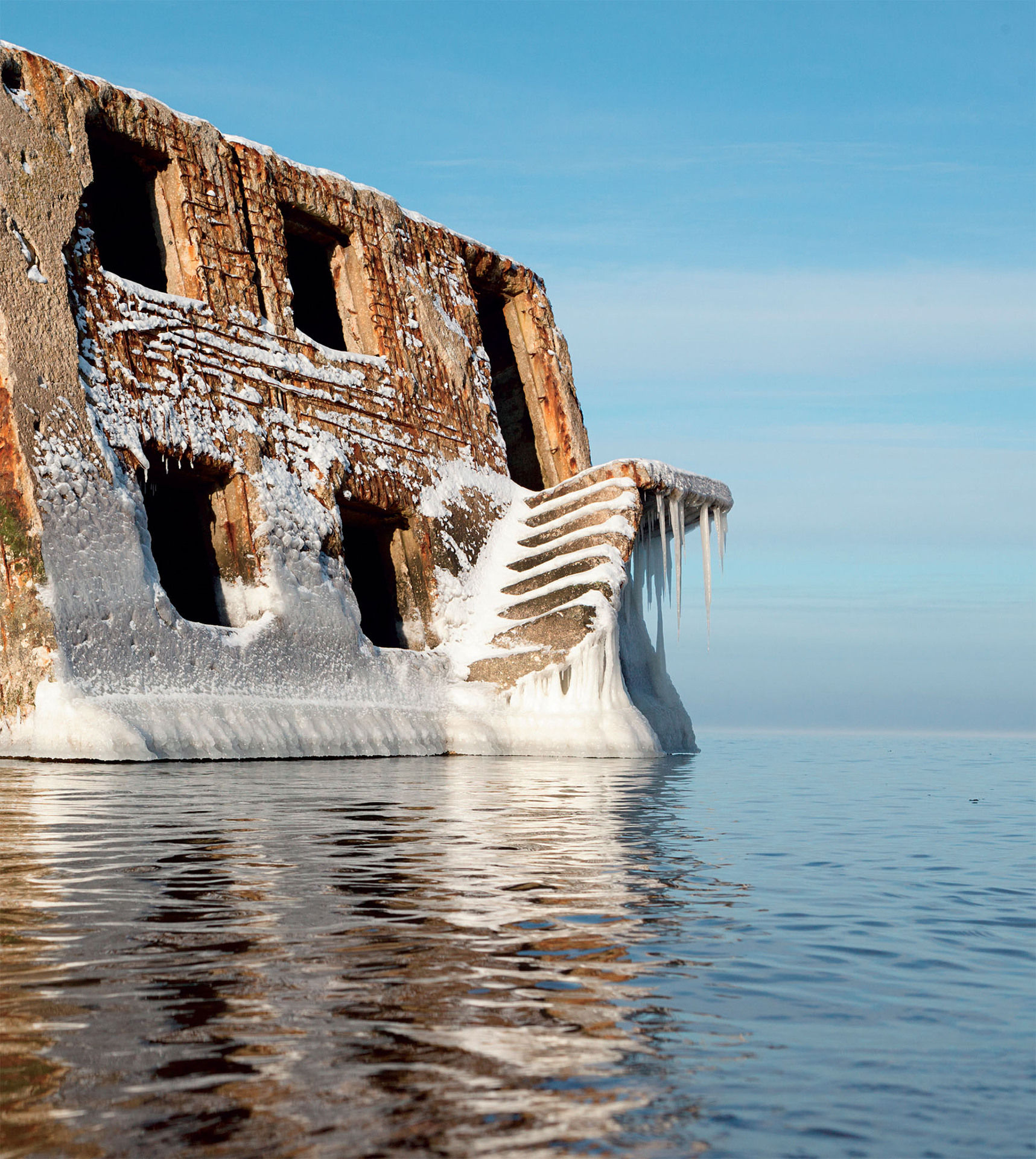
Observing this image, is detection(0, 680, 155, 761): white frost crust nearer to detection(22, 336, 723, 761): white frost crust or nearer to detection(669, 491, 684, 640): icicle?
detection(22, 336, 723, 761): white frost crust

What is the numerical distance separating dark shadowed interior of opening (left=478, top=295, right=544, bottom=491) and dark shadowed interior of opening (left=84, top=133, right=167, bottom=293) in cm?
509

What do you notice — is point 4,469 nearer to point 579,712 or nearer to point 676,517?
point 579,712

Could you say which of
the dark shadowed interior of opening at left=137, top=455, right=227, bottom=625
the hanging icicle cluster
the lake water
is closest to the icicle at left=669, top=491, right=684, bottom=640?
the hanging icicle cluster

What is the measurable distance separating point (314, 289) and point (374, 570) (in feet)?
13.8

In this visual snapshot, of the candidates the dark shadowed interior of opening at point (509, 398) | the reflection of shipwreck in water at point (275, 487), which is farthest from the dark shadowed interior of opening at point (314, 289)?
the dark shadowed interior of opening at point (509, 398)

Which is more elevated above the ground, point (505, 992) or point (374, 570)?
point (374, 570)

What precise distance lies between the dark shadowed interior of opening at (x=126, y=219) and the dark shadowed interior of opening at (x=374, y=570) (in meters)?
3.50

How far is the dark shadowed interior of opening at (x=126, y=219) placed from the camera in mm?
13516

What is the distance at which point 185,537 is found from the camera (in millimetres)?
14609

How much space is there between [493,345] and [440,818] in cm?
1388

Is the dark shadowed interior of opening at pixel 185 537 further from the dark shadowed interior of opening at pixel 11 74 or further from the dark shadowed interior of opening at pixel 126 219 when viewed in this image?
the dark shadowed interior of opening at pixel 11 74

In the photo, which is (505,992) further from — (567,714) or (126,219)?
(126,219)

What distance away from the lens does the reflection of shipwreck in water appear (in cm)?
1073

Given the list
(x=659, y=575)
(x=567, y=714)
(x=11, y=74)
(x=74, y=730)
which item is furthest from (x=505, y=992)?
(x=659, y=575)
